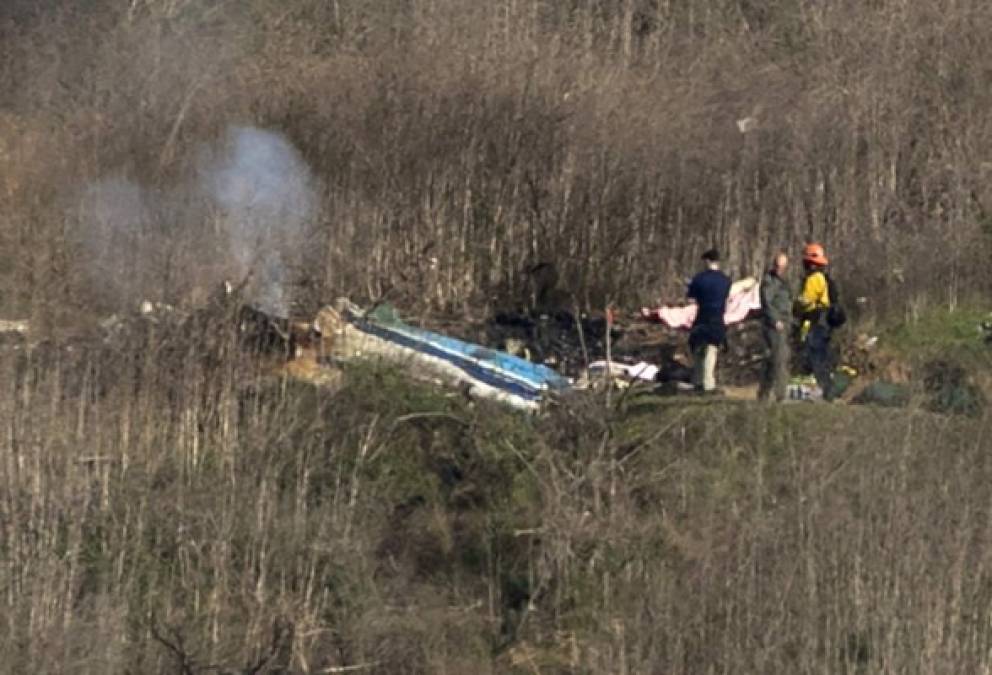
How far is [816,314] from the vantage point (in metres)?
16.0

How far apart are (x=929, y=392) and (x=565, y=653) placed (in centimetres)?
421

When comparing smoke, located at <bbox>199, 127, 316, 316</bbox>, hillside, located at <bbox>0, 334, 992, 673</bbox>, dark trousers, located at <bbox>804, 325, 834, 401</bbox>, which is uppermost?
smoke, located at <bbox>199, 127, 316, 316</bbox>

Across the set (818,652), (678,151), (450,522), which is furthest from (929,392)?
(678,151)

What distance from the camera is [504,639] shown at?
12516 mm

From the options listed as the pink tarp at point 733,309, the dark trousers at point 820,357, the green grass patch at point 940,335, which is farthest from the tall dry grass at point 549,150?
the dark trousers at point 820,357

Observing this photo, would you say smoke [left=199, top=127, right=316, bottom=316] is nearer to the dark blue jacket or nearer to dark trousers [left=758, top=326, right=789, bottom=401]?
the dark blue jacket

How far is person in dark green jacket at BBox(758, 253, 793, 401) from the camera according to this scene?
1527cm

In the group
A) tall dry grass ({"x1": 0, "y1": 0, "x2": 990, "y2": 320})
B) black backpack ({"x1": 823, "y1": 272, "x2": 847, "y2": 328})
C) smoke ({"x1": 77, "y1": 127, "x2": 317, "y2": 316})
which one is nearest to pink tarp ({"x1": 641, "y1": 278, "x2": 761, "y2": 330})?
tall dry grass ({"x1": 0, "y1": 0, "x2": 990, "y2": 320})

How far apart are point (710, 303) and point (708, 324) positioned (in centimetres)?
18

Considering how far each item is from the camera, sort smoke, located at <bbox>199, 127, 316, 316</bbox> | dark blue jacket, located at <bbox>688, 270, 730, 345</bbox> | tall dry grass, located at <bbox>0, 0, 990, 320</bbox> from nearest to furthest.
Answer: dark blue jacket, located at <bbox>688, 270, 730, 345</bbox> < smoke, located at <bbox>199, 127, 316, 316</bbox> < tall dry grass, located at <bbox>0, 0, 990, 320</bbox>

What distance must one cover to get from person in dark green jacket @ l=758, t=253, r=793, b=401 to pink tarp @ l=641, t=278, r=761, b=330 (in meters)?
2.47

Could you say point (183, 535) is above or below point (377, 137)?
below

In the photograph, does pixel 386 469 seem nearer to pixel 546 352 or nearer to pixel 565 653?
pixel 565 653

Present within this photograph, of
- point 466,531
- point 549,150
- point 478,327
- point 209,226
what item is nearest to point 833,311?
point 466,531
